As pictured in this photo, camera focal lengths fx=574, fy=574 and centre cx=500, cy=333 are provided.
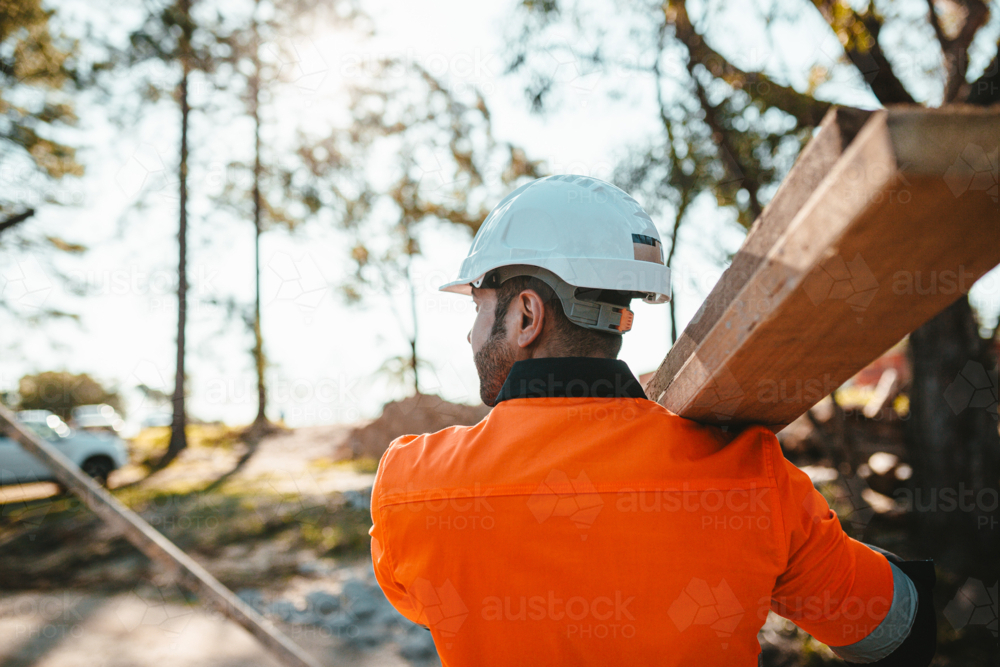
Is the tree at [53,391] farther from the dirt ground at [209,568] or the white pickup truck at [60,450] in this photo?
the dirt ground at [209,568]

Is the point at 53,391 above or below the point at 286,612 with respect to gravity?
below

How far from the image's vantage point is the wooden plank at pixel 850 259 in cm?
63

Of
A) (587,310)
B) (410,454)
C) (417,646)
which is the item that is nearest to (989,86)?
(587,310)

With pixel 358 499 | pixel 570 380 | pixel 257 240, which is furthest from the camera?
pixel 257 240

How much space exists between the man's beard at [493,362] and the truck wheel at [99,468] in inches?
497

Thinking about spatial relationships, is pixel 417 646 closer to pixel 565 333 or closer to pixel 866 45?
pixel 565 333

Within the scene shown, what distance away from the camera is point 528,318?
4.63 feet

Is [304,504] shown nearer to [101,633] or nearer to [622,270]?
[101,633]

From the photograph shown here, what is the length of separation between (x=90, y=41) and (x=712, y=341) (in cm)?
1173

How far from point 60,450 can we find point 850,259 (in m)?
13.6

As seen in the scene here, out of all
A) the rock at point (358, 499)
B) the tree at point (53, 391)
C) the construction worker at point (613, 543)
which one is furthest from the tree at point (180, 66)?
the construction worker at point (613, 543)

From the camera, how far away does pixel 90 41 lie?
9203mm

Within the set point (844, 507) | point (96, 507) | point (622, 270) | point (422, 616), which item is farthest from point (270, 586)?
point (844, 507)

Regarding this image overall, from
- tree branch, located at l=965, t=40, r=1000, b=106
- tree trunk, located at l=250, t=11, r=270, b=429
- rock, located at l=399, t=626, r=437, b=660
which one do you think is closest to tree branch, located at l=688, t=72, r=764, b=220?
tree branch, located at l=965, t=40, r=1000, b=106
